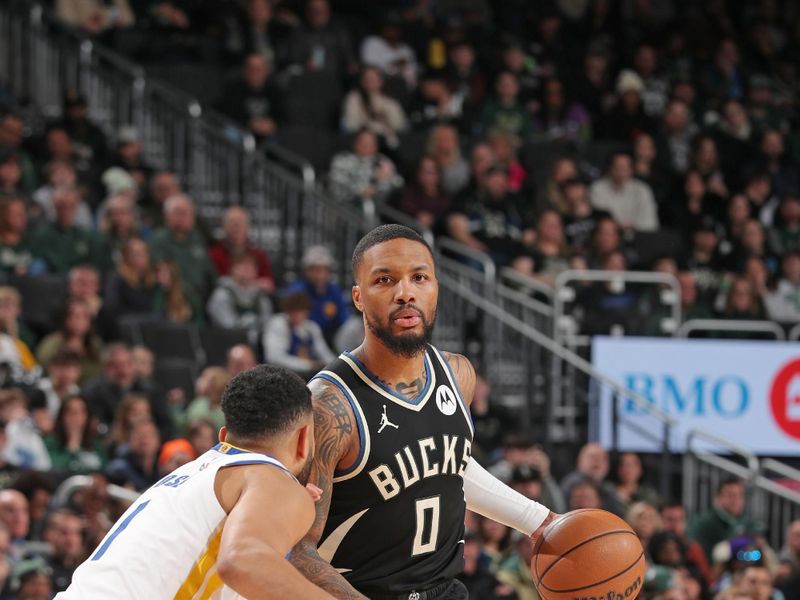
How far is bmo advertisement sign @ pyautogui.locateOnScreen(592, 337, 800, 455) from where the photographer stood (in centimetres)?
1210

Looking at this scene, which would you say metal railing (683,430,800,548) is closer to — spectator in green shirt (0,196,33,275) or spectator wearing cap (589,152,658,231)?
spectator wearing cap (589,152,658,231)

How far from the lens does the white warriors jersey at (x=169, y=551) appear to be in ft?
13.1

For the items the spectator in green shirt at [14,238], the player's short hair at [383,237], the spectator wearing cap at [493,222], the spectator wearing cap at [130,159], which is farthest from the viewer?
the spectator wearing cap at [493,222]

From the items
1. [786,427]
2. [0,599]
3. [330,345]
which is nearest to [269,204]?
[330,345]

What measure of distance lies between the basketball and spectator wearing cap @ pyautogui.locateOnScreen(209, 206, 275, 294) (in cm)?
737

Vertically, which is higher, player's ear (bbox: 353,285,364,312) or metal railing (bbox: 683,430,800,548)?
player's ear (bbox: 353,285,364,312)

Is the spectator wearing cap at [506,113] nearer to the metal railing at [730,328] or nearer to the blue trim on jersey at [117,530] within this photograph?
the metal railing at [730,328]

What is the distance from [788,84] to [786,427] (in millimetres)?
7709

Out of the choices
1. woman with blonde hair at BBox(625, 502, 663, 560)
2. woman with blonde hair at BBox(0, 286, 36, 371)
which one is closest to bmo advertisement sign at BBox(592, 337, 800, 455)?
woman with blonde hair at BBox(625, 502, 663, 560)

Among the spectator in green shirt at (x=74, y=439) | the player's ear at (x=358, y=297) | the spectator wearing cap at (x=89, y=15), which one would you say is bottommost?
the spectator in green shirt at (x=74, y=439)

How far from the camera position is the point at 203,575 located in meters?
4.02

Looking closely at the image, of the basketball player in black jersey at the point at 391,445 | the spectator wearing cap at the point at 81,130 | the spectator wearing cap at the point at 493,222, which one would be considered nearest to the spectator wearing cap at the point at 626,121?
the spectator wearing cap at the point at 493,222

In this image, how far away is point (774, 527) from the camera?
11828 millimetres

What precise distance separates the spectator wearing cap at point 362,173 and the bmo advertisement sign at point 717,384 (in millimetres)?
2926
